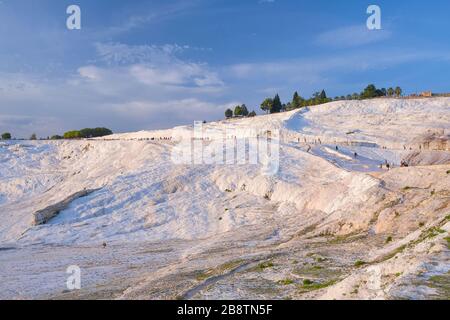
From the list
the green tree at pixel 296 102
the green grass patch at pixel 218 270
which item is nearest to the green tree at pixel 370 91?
the green tree at pixel 296 102

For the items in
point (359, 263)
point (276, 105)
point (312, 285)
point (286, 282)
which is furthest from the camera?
point (276, 105)

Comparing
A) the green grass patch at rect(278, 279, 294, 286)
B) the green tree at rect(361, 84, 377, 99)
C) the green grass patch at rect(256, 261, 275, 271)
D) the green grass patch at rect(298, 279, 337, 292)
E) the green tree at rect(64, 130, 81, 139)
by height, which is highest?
the green tree at rect(361, 84, 377, 99)

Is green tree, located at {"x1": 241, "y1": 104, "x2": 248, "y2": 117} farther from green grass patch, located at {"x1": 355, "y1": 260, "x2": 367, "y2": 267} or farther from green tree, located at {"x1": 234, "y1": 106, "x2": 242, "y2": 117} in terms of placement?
green grass patch, located at {"x1": 355, "y1": 260, "x2": 367, "y2": 267}

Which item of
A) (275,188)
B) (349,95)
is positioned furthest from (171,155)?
(349,95)

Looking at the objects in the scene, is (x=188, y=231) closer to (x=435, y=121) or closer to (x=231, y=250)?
(x=231, y=250)

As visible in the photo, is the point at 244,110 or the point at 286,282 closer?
the point at 286,282

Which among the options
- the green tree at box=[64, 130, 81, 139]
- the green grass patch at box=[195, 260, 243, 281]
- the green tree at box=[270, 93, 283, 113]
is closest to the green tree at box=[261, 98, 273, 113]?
the green tree at box=[270, 93, 283, 113]

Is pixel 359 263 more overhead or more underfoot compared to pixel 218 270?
more overhead

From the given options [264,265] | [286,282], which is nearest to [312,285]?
[286,282]

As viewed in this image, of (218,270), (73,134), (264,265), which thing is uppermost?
(73,134)

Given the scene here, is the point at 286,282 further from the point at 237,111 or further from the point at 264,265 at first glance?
the point at 237,111

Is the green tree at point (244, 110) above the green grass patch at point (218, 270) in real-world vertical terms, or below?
above

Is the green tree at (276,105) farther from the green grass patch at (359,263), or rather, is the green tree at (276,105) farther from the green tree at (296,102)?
the green grass patch at (359,263)

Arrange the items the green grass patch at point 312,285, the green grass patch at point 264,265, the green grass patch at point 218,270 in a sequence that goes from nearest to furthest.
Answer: the green grass patch at point 312,285 < the green grass patch at point 218,270 < the green grass patch at point 264,265
